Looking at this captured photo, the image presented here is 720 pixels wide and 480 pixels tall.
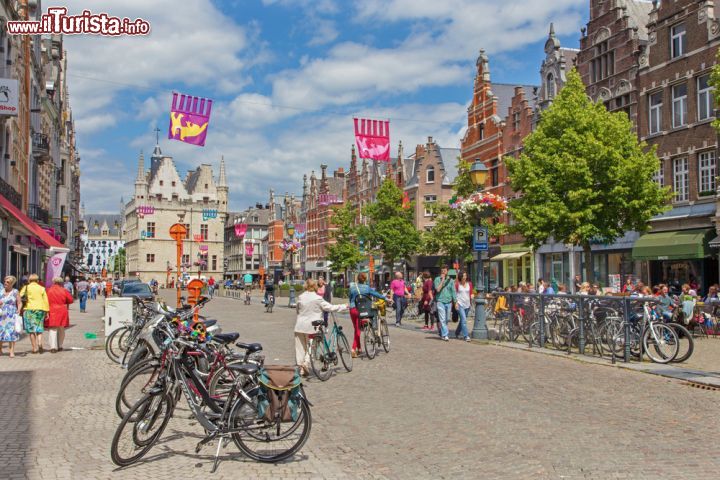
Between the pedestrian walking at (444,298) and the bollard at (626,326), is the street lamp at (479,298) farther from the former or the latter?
the bollard at (626,326)

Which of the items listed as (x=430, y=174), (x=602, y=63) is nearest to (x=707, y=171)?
(x=602, y=63)

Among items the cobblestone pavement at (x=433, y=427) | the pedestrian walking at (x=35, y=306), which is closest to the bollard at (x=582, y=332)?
the cobblestone pavement at (x=433, y=427)

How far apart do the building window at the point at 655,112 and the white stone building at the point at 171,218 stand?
3270 inches

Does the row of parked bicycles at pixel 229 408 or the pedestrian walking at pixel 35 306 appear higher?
the pedestrian walking at pixel 35 306

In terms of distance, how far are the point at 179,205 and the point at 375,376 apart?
105848mm

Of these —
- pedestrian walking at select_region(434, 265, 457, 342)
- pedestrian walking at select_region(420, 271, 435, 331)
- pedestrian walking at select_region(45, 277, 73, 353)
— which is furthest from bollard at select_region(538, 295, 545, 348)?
pedestrian walking at select_region(45, 277, 73, 353)

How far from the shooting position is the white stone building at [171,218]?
109812mm

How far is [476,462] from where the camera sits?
643 cm

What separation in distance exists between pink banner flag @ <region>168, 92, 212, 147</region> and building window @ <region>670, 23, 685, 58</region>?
63.3ft

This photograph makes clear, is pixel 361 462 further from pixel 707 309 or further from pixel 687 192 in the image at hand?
pixel 687 192

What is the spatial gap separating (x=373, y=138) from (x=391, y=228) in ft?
66.4

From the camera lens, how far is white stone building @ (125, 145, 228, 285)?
10981cm

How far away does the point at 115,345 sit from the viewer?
47.2ft

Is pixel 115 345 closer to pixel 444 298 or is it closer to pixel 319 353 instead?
pixel 319 353
